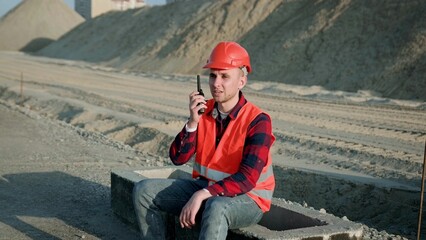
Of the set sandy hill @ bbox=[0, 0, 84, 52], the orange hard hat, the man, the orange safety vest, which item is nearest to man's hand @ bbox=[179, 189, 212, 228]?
the man

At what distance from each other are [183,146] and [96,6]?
85.2m

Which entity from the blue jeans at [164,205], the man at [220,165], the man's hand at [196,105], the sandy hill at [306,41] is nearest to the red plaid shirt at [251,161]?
the man at [220,165]

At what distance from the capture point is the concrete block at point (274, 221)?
12.5 ft

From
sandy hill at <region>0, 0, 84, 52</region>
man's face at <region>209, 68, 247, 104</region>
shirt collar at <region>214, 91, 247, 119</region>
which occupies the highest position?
man's face at <region>209, 68, 247, 104</region>

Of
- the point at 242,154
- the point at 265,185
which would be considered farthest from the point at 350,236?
the point at 242,154

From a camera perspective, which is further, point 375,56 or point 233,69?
point 375,56

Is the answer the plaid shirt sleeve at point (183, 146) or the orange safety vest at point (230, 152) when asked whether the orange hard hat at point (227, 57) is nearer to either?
the orange safety vest at point (230, 152)

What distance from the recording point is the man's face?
3818mm

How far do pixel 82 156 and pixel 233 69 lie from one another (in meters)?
5.77

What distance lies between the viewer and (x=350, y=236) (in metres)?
3.93

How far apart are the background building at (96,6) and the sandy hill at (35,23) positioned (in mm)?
2710

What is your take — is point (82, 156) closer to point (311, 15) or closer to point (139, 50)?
point (311, 15)

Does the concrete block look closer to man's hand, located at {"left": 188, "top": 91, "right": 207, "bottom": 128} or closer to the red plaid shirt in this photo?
the red plaid shirt

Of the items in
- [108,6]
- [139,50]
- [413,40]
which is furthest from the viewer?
[108,6]
